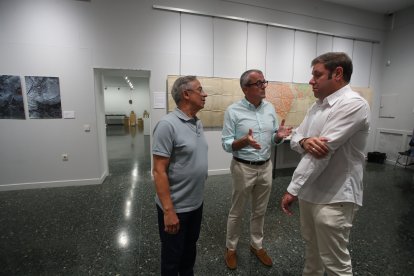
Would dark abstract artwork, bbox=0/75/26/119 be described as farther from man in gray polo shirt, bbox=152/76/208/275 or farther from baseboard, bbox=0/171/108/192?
man in gray polo shirt, bbox=152/76/208/275

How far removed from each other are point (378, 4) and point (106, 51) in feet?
20.0

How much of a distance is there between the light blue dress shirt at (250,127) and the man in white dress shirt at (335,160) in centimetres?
57

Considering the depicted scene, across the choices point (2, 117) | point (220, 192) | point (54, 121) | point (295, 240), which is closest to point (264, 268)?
point (295, 240)

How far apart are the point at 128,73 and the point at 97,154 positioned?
1618 millimetres

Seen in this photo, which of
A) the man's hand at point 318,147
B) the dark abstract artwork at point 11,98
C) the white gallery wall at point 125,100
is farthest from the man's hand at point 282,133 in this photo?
the white gallery wall at point 125,100

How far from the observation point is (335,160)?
122 cm

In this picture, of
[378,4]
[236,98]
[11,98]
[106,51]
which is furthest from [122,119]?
[378,4]

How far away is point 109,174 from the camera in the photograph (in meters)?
4.41

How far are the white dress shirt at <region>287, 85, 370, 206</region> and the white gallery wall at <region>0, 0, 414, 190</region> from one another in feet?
10.7

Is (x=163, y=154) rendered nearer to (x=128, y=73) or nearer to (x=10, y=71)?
(x=128, y=73)

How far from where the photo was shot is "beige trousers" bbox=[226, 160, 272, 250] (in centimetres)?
182

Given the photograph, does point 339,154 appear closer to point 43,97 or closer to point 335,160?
point 335,160

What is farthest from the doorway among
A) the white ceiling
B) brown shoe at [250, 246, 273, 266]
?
the white ceiling

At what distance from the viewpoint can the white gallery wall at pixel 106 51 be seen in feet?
11.2
